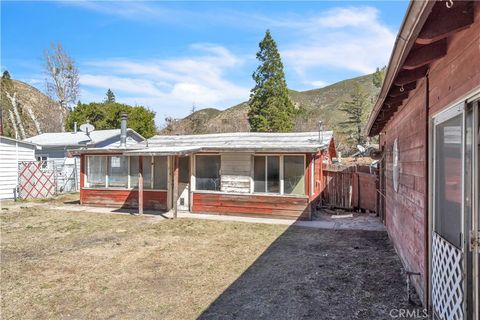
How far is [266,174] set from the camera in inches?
452

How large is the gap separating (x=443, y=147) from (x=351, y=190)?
9836 millimetres

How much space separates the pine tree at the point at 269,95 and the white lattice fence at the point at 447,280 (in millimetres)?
26266

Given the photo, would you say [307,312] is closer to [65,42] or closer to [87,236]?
[87,236]

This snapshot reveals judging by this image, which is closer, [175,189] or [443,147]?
[443,147]

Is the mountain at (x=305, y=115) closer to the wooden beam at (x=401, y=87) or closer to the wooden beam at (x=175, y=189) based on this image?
the wooden beam at (x=175, y=189)

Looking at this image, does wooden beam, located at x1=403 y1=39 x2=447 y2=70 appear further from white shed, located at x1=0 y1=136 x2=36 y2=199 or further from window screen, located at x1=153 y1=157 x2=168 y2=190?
white shed, located at x1=0 y1=136 x2=36 y2=199

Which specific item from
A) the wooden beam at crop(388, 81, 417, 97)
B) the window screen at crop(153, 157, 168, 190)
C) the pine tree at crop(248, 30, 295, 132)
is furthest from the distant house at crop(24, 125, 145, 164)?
the wooden beam at crop(388, 81, 417, 97)

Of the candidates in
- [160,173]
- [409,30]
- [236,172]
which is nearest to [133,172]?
[160,173]

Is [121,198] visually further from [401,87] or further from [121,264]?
[401,87]

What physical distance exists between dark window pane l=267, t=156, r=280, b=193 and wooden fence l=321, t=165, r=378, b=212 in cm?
307

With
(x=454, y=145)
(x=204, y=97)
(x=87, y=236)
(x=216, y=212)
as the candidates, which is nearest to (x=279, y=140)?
(x=216, y=212)

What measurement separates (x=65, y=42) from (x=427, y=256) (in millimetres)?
32994

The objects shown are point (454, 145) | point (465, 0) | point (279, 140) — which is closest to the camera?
point (465, 0)

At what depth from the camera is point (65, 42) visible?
97.0ft
